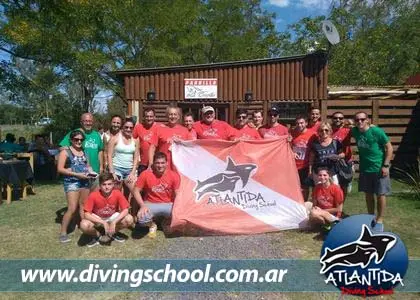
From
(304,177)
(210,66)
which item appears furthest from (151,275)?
(210,66)

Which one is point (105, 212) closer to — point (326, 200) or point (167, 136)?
point (167, 136)

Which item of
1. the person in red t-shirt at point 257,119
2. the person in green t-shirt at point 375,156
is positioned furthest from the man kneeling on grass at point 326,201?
the person in red t-shirt at point 257,119

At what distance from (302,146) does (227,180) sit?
1.34 m

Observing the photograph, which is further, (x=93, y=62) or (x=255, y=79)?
(x=93, y=62)

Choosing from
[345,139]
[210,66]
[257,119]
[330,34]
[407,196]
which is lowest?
[407,196]

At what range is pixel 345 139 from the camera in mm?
6344

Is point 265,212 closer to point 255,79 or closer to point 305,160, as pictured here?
point 305,160

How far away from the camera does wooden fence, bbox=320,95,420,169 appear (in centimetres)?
1127

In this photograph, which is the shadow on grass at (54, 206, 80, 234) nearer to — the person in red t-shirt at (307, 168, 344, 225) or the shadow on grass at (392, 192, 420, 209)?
the person in red t-shirt at (307, 168, 344, 225)

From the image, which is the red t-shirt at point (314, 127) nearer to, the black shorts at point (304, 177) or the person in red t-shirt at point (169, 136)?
the black shorts at point (304, 177)

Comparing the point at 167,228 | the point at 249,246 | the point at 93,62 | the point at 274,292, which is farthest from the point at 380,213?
Answer: the point at 93,62

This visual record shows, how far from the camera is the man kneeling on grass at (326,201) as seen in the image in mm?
5574

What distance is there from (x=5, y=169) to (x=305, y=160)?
6.22 metres

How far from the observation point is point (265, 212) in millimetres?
5930
